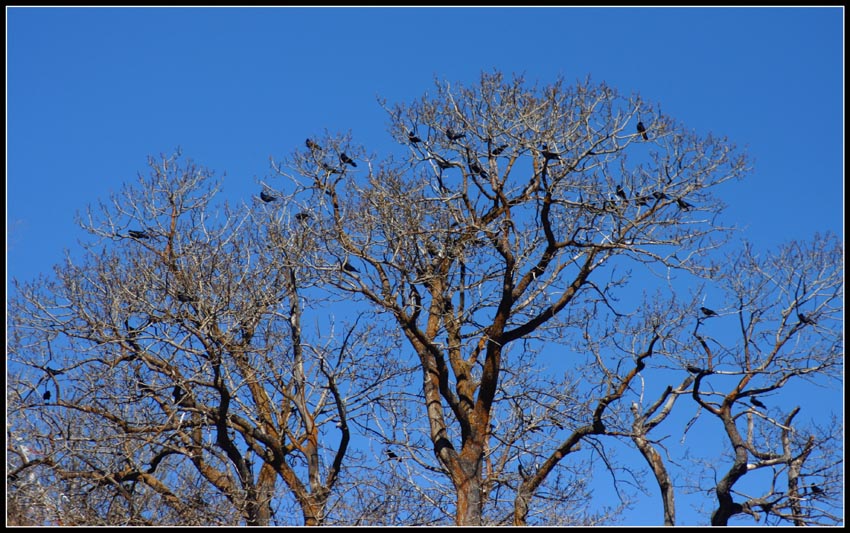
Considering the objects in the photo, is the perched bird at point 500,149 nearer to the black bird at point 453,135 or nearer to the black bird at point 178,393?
the black bird at point 453,135

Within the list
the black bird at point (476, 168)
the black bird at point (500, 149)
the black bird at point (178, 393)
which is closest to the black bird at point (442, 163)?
the black bird at point (476, 168)

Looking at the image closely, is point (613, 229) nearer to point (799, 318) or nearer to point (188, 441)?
point (799, 318)

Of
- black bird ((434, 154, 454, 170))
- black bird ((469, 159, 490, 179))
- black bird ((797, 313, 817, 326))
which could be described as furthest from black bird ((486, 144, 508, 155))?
black bird ((797, 313, 817, 326))

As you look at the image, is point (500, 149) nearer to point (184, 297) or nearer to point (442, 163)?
point (442, 163)

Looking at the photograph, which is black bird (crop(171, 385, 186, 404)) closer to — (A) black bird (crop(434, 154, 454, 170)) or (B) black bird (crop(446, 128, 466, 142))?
(A) black bird (crop(434, 154, 454, 170))

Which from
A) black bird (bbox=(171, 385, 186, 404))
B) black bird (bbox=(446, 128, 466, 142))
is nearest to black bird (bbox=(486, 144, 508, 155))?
black bird (bbox=(446, 128, 466, 142))

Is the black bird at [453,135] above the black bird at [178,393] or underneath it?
above

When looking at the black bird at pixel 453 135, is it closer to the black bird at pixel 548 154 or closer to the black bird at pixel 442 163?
the black bird at pixel 442 163

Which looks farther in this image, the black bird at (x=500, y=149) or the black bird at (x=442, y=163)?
the black bird at (x=442, y=163)

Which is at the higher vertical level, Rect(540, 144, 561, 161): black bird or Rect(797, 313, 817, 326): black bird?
Rect(540, 144, 561, 161): black bird

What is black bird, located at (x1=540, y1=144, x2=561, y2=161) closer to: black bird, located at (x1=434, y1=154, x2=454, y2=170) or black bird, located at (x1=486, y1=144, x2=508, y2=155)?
black bird, located at (x1=486, y1=144, x2=508, y2=155)

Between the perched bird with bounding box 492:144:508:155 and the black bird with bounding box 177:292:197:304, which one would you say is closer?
the black bird with bounding box 177:292:197:304

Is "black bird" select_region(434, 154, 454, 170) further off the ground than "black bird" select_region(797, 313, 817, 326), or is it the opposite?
"black bird" select_region(434, 154, 454, 170)

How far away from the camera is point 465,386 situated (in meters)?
14.5
